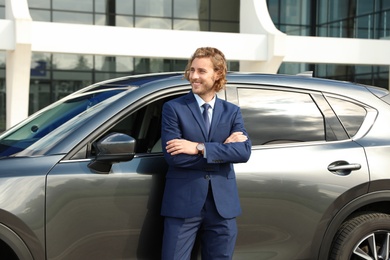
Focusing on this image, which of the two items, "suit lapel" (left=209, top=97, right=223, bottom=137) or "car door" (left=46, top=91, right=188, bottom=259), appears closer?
"car door" (left=46, top=91, right=188, bottom=259)

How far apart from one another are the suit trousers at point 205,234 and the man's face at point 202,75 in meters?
0.60

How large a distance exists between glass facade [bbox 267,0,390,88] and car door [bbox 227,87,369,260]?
94.9 ft

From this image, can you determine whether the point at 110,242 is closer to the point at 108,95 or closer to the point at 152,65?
the point at 108,95

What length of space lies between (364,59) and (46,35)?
521 inches

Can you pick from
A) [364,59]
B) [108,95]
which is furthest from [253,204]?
[364,59]

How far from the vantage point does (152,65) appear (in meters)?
30.4

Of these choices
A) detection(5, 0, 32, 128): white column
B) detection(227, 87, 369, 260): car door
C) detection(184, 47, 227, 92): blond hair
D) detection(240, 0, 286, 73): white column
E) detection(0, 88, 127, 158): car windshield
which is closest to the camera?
detection(184, 47, 227, 92): blond hair

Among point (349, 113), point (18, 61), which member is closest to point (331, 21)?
point (18, 61)

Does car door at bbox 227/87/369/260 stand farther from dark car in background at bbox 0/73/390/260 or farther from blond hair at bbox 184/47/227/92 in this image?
blond hair at bbox 184/47/227/92

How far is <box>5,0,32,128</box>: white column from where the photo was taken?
1686cm

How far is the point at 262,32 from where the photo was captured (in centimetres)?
2055

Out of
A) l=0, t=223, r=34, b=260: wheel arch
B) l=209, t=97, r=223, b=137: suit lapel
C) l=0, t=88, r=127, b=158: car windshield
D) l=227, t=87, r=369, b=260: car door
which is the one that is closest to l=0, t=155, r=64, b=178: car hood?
l=0, t=88, r=127, b=158: car windshield

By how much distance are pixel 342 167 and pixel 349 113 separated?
1.48 feet

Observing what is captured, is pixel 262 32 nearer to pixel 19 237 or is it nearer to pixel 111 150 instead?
pixel 111 150
